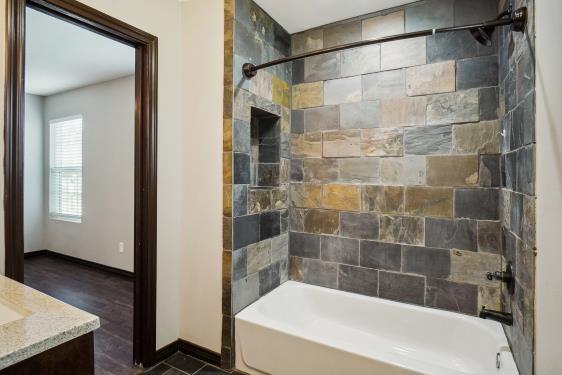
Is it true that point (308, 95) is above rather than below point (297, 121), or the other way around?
above

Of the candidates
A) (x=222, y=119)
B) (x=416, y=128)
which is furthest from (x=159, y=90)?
(x=416, y=128)

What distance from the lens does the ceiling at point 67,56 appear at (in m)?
2.69

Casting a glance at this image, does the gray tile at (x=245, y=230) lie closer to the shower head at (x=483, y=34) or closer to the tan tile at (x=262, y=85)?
the tan tile at (x=262, y=85)

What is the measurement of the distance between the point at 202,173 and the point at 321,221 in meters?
1.08

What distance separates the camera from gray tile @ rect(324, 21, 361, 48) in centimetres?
232

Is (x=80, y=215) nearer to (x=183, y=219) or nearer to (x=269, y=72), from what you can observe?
(x=183, y=219)

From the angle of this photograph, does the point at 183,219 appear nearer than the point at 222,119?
No

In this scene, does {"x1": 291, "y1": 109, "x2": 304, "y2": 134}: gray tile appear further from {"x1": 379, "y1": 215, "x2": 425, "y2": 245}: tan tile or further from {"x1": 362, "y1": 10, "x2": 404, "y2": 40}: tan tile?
{"x1": 379, "y1": 215, "x2": 425, "y2": 245}: tan tile

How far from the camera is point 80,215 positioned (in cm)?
439

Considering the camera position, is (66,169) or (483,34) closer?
(483,34)

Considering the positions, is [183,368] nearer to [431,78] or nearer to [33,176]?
[431,78]

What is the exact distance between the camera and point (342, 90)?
2369 millimetres

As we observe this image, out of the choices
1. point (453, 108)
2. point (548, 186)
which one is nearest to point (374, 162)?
point (453, 108)

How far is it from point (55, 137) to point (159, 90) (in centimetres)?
389
